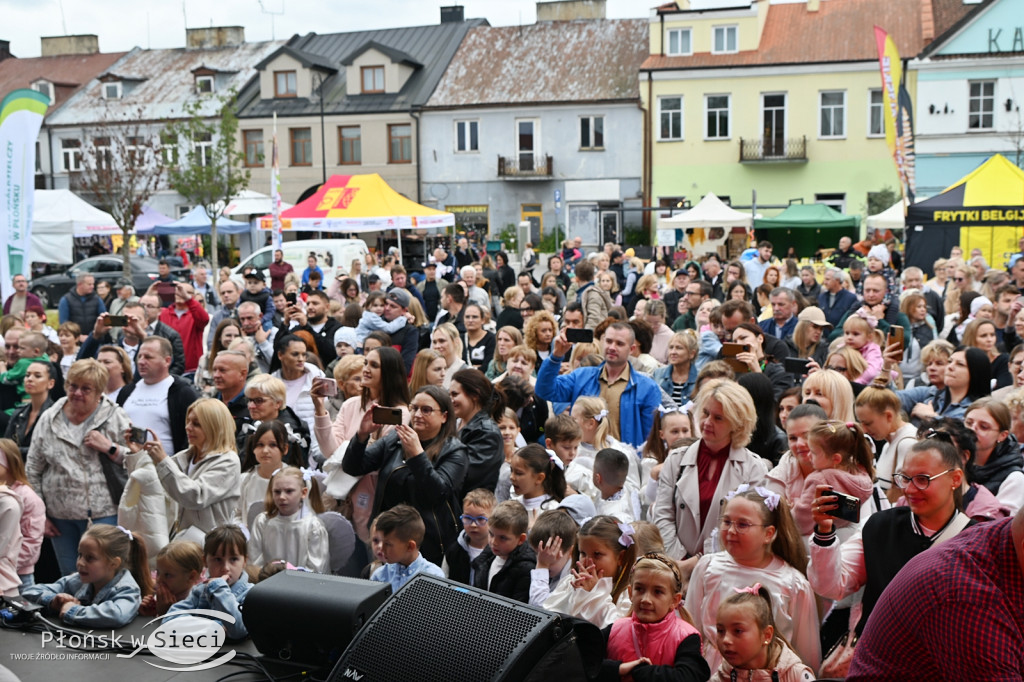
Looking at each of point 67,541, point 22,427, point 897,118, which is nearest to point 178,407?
point 67,541

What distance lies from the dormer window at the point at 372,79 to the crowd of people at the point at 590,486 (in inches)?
1252

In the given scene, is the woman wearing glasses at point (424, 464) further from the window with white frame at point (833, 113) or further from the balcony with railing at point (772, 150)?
the window with white frame at point (833, 113)

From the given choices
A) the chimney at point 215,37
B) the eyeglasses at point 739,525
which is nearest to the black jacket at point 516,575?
the eyeglasses at point 739,525

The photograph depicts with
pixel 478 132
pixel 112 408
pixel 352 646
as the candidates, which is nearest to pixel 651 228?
pixel 478 132

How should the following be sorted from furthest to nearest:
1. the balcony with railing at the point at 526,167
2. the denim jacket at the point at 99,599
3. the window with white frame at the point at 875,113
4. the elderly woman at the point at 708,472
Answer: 1. the balcony with railing at the point at 526,167
2. the window with white frame at the point at 875,113
3. the elderly woman at the point at 708,472
4. the denim jacket at the point at 99,599

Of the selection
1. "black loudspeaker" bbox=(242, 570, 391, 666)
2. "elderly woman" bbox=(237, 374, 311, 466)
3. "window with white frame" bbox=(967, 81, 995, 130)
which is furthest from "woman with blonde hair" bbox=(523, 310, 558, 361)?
"window with white frame" bbox=(967, 81, 995, 130)

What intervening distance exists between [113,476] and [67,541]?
0.51 metres

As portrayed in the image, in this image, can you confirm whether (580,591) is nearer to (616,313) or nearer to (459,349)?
(459,349)

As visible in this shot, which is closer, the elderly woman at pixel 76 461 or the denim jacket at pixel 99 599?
the denim jacket at pixel 99 599

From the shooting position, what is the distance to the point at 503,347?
811cm

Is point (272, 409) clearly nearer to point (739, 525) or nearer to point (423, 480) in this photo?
point (423, 480)

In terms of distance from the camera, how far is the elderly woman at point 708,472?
186 inches

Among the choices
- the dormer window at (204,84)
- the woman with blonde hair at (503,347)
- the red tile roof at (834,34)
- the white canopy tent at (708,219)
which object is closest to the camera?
the woman with blonde hair at (503,347)
